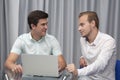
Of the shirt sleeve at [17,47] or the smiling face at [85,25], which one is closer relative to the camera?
the smiling face at [85,25]

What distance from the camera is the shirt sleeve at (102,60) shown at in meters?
1.84

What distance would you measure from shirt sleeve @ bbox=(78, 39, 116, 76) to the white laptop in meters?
0.21

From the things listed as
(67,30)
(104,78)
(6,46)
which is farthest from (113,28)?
(6,46)

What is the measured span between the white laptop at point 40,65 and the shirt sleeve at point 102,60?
205mm

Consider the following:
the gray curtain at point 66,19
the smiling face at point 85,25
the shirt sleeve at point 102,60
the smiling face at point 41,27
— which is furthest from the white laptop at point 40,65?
the gray curtain at point 66,19

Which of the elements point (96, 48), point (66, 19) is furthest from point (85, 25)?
point (66, 19)

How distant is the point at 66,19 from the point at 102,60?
56.6 inches

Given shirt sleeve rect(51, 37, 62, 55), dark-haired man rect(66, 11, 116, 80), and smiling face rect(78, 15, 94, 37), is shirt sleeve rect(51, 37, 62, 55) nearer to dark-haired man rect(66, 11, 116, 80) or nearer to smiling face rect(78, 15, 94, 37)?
dark-haired man rect(66, 11, 116, 80)

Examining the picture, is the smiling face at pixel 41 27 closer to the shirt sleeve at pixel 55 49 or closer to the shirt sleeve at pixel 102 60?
the shirt sleeve at pixel 55 49

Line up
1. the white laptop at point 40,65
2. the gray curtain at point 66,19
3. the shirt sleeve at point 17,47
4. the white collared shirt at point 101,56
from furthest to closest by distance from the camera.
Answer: the gray curtain at point 66,19 < the shirt sleeve at point 17,47 < the white collared shirt at point 101,56 < the white laptop at point 40,65

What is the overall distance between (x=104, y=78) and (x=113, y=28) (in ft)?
4.10

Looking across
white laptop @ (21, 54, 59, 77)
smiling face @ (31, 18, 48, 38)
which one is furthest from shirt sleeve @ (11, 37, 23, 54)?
white laptop @ (21, 54, 59, 77)

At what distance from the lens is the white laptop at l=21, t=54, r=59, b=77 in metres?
1.76

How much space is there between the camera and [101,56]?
6.40 ft
